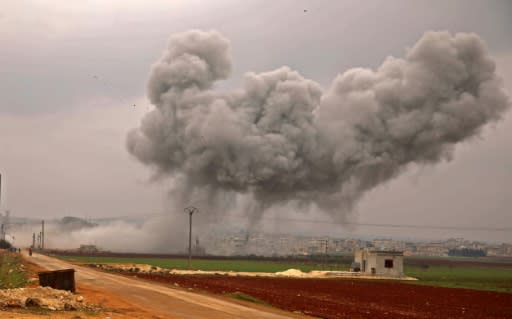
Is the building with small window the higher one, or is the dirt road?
Answer: the dirt road

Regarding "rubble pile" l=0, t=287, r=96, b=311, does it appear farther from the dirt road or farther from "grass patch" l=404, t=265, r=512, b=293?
"grass patch" l=404, t=265, r=512, b=293

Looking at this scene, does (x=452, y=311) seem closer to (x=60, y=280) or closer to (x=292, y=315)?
(x=292, y=315)

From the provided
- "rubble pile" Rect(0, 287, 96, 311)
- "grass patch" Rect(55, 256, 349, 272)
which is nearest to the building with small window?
"grass patch" Rect(55, 256, 349, 272)

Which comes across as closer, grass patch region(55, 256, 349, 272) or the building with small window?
the building with small window

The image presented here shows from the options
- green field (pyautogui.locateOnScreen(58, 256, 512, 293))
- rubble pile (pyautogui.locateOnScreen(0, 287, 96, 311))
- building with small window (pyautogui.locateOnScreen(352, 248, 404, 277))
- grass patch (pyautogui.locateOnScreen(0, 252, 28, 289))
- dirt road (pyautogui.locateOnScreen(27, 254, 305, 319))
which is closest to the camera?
rubble pile (pyautogui.locateOnScreen(0, 287, 96, 311))

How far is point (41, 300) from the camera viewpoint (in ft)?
85.9

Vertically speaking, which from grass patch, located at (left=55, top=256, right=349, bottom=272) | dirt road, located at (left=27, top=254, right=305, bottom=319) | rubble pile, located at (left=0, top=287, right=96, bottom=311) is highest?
rubble pile, located at (left=0, top=287, right=96, bottom=311)

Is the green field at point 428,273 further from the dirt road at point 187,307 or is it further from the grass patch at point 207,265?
the dirt road at point 187,307

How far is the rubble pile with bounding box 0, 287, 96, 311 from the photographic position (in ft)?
83.6

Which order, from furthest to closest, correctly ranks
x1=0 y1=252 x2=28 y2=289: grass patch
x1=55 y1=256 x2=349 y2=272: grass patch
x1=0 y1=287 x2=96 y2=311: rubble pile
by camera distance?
→ 1. x1=55 y1=256 x2=349 y2=272: grass patch
2. x1=0 y1=252 x2=28 y2=289: grass patch
3. x1=0 y1=287 x2=96 y2=311: rubble pile

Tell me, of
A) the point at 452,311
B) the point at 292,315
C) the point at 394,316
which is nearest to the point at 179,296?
the point at 292,315

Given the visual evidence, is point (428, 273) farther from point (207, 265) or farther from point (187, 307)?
point (187, 307)

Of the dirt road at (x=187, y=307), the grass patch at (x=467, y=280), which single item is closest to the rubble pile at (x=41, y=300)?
the dirt road at (x=187, y=307)

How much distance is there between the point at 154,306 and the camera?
30984 millimetres
